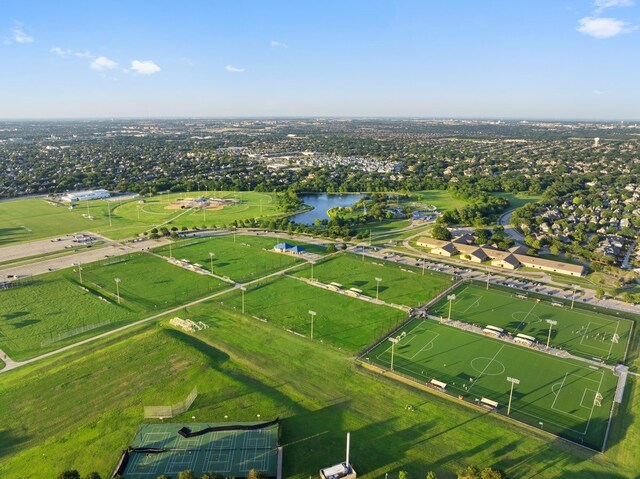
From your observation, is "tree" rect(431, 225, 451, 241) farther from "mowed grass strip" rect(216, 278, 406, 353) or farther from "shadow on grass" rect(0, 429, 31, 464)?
"shadow on grass" rect(0, 429, 31, 464)

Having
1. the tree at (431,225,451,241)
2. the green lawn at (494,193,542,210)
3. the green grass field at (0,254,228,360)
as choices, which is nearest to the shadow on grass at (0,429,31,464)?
the green grass field at (0,254,228,360)

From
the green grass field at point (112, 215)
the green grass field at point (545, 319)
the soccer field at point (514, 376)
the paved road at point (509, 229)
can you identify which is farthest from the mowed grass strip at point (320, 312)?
the paved road at point (509, 229)

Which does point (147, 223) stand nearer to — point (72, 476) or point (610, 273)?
point (72, 476)

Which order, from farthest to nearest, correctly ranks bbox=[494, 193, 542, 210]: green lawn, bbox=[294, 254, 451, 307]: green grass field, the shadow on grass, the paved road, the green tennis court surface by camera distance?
1. bbox=[494, 193, 542, 210]: green lawn
2. the paved road
3. bbox=[294, 254, 451, 307]: green grass field
4. the shadow on grass
5. the green tennis court surface

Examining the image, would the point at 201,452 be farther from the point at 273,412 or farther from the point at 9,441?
the point at 9,441

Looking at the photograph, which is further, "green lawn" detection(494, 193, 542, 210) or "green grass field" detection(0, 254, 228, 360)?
"green lawn" detection(494, 193, 542, 210)

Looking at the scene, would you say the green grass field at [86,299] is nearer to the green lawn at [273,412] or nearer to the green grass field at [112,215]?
the green lawn at [273,412]
